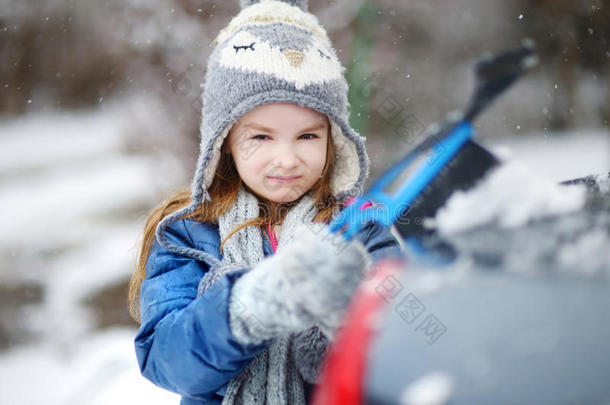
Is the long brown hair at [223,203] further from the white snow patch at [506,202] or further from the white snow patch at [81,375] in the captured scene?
the white snow patch at [81,375]

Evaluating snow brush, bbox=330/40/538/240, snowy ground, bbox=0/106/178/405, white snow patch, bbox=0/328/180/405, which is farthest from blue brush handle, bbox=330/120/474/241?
snowy ground, bbox=0/106/178/405

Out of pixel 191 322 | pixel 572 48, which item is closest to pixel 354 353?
pixel 191 322

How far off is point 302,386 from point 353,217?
393 millimetres

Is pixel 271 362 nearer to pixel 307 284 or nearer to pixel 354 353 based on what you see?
pixel 307 284

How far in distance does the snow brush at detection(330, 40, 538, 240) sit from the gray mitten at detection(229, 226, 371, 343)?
0.21 ft

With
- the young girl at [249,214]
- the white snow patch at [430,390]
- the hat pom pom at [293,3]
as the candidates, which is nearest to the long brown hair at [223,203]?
the young girl at [249,214]

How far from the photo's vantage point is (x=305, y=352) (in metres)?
0.90

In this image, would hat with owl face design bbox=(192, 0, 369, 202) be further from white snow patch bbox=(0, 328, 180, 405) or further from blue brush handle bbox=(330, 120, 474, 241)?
white snow patch bbox=(0, 328, 180, 405)

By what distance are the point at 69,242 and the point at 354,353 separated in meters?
3.58

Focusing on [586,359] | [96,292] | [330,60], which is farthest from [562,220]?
[96,292]

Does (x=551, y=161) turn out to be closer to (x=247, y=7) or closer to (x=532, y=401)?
(x=532, y=401)

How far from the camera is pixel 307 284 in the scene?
24.4 inches

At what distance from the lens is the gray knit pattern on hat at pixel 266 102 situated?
36.4 inches

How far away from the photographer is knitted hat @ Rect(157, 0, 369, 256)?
980mm
